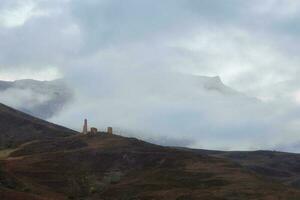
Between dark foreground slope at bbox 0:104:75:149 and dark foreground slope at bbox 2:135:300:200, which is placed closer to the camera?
dark foreground slope at bbox 2:135:300:200

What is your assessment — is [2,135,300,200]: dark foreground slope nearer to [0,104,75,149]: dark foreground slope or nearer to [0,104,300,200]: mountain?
[0,104,300,200]: mountain

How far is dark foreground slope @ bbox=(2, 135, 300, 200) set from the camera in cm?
10344

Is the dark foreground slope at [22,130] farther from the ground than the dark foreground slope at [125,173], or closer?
farther from the ground

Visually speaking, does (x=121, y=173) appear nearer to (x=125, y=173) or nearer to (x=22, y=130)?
(x=125, y=173)

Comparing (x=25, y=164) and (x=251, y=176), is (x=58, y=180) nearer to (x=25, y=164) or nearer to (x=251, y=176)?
(x=25, y=164)

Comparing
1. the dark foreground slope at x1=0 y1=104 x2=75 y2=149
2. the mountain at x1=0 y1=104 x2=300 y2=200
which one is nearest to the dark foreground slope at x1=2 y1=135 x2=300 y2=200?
the mountain at x1=0 y1=104 x2=300 y2=200

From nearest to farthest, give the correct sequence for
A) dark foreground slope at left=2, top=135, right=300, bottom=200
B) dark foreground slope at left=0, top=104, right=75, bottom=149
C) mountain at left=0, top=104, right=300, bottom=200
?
1. mountain at left=0, top=104, right=300, bottom=200
2. dark foreground slope at left=2, top=135, right=300, bottom=200
3. dark foreground slope at left=0, top=104, right=75, bottom=149

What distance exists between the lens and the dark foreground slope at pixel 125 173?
103438 mm

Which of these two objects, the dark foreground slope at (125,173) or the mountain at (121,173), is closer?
the mountain at (121,173)

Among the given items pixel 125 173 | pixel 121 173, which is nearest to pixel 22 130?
pixel 121 173

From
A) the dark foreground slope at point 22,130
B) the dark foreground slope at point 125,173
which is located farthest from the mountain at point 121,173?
the dark foreground slope at point 22,130

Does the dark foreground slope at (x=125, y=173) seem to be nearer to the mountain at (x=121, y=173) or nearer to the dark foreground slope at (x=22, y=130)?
the mountain at (x=121, y=173)

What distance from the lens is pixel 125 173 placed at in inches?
4948

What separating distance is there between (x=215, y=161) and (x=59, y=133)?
6382 centimetres
